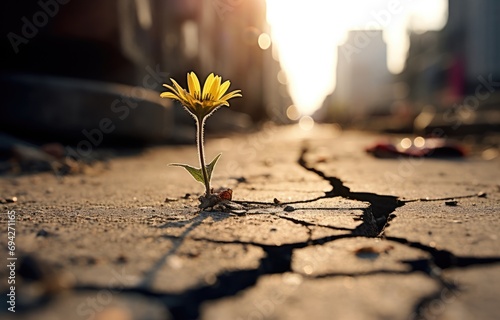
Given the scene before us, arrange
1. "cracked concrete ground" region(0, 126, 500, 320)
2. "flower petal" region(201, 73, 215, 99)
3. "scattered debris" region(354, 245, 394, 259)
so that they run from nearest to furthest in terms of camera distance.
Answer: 1. "cracked concrete ground" region(0, 126, 500, 320)
2. "scattered debris" region(354, 245, 394, 259)
3. "flower petal" region(201, 73, 215, 99)

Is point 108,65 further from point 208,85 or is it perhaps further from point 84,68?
point 208,85

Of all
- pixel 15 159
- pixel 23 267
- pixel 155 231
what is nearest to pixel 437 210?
pixel 155 231

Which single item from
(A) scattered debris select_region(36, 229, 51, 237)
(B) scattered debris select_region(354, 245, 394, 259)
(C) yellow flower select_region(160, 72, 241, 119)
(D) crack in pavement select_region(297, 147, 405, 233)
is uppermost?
(C) yellow flower select_region(160, 72, 241, 119)

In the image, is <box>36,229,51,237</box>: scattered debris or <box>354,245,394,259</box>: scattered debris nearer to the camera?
<box>354,245,394,259</box>: scattered debris

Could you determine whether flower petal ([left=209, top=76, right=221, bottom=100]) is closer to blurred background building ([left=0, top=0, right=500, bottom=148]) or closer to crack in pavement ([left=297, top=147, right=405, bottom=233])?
crack in pavement ([left=297, top=147, right=405, bottom=233])

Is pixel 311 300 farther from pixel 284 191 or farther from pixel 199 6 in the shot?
pixel 199 6

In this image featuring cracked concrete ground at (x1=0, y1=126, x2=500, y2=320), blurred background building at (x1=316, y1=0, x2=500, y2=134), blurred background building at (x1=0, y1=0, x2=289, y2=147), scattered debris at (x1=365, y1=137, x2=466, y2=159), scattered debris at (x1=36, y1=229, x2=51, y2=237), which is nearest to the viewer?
cracked concrete ground at (x1=0, y1=126, x2=500, y2=320)

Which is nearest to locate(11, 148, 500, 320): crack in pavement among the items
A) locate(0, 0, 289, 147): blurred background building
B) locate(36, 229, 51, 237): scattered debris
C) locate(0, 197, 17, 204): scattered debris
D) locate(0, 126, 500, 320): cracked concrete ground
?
locate(0, 126, 500, 320): cracked concrete ground

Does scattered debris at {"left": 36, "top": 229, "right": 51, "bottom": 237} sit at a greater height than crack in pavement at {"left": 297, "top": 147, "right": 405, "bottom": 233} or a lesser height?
greater

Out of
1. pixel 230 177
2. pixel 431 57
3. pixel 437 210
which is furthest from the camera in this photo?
pixel 431 57

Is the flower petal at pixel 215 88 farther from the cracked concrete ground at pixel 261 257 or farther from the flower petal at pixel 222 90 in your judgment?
the cracked concrete ground at pixel 261 257
